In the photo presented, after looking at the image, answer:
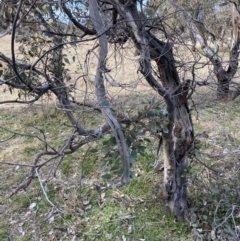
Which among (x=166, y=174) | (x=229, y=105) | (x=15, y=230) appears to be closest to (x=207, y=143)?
(x=166, y=174)

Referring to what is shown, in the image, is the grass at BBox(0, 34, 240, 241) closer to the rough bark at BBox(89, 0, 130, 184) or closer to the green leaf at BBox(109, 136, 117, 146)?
the green leaf at BBox(109, 136, 117, 146)

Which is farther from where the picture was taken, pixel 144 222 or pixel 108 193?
pixel 108 193

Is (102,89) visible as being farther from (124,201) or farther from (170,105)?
(124,201)

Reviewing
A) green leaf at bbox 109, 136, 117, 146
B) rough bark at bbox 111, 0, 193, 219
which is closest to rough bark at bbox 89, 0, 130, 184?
green leaf at bbox 109, 136, 117, 146

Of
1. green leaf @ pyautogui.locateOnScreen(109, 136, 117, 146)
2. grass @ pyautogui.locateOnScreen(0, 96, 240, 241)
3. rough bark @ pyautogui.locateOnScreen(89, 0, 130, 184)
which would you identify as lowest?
grass @ pyautogui.locateOnScreen(0, 96, 240, 241)

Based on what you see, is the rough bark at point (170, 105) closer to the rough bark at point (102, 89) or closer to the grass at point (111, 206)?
the grass at point (111, 206)

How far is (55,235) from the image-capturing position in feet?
7.19

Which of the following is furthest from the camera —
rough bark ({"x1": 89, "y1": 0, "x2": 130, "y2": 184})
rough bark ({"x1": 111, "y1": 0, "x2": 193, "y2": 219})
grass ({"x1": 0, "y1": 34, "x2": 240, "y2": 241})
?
grass ({"x1": 0, "y1": 34, "x2": 240, "y2": 241})

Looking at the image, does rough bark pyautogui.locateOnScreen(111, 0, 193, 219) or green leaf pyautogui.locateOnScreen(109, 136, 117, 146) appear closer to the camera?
green leaf pyautogui.locateOnScreen(109, 136, 117, 146)

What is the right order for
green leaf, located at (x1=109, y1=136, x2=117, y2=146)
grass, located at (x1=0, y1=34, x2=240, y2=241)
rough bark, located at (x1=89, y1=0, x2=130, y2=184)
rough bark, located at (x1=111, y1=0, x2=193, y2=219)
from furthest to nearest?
1. grass, located at (x1=0, y1=34, x2=240, y2=241)
2. rough bark, located at (x1=111, y1=0, x2=193, y2=219)
3. green leaf, located at (x1=109, y1=136, x2=117, y2=146)
4. rough bark, located at (x1=89, y1=0, x2=130, y2=184)

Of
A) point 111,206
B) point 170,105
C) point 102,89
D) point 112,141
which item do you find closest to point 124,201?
point 111,206

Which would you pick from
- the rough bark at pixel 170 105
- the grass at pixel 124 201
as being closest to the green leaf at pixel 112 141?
the grass at pixel 124 201

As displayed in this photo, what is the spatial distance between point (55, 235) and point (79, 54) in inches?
53.1

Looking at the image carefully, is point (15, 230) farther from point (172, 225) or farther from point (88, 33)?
point (88, 33)
